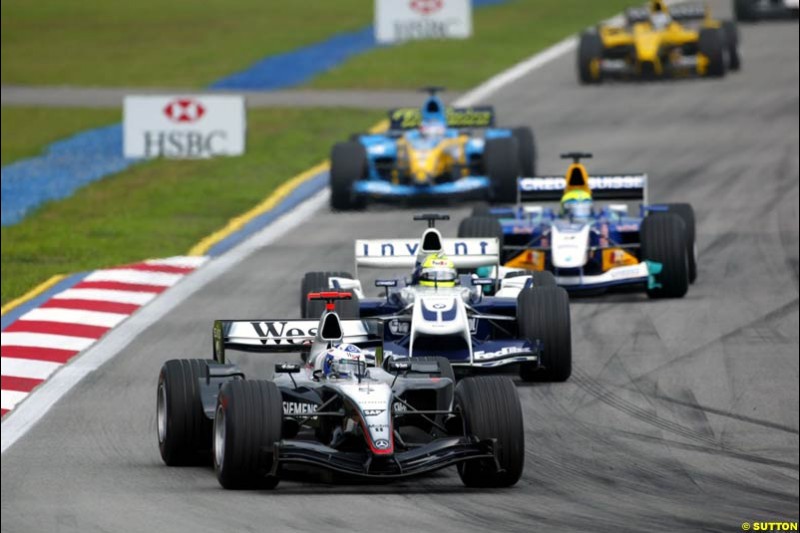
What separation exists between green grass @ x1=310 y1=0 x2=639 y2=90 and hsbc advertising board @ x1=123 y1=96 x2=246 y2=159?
1088cm

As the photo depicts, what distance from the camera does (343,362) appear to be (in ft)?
52.9

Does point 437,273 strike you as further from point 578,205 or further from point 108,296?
point 108,296

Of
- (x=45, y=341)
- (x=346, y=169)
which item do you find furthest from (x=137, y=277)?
(x=346, y=169)

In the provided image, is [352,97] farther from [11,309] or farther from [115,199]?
[11,309]

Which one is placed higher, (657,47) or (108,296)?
(657,47)

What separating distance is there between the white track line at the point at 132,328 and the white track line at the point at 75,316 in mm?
232

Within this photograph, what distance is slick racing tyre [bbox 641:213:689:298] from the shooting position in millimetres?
24297

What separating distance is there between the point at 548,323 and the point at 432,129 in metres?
12.1

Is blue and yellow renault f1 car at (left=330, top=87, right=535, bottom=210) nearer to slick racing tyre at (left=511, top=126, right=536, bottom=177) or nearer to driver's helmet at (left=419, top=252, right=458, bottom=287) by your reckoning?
slick racing tyre at (left=511, top=126, right=536, bottom=177)

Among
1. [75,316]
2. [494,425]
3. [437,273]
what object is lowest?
[494,425]

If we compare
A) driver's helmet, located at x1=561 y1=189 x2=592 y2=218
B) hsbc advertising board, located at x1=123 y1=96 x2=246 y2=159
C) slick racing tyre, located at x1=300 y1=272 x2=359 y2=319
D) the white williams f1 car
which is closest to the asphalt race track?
the white williams f1 car

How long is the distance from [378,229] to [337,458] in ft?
51.5

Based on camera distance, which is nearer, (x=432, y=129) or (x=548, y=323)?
(x=548, y=323)

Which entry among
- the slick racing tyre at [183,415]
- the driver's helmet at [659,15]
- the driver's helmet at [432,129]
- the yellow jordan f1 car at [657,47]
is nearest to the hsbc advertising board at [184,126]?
the driver's helmet at [432,129]
